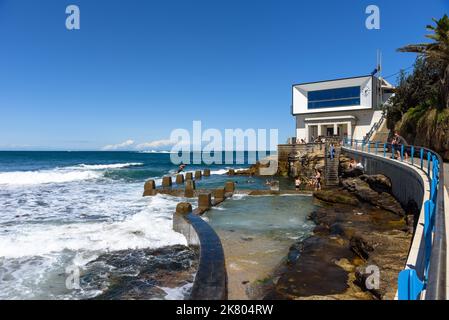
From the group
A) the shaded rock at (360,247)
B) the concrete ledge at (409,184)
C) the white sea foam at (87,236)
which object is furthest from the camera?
the white sea foam at (87,236)

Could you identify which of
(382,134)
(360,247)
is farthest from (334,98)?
(360,247)

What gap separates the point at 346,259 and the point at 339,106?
3231cm

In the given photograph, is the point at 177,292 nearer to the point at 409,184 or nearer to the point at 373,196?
the point at 409,184

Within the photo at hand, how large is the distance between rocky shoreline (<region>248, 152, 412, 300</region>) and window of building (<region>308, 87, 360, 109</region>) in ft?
83.0

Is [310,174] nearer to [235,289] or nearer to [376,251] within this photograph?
[376,251]

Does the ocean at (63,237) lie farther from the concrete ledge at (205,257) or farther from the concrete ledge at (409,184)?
the concrete ledge at (409,184)

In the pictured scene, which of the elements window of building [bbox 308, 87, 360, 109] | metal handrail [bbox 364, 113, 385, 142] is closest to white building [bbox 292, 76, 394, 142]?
window of building [bbox 308, 87, 360, 109]

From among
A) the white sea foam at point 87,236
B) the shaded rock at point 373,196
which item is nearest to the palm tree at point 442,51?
the shaded rock at point 373,196

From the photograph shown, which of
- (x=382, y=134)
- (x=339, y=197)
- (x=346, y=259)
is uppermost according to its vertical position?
(x=382, y=134)

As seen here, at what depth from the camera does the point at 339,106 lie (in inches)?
1457

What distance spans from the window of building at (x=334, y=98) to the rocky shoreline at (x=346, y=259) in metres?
25.3

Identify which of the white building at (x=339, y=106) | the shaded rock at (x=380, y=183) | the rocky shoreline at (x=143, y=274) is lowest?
the rocky shoreline at (x=143, y=274)

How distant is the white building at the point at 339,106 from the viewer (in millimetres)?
35219

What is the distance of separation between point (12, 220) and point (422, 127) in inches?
904
